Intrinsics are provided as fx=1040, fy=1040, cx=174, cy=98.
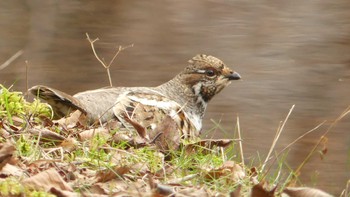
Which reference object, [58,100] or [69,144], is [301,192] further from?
[58,100]

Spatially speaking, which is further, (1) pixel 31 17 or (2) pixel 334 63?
(1) pixel 31 17

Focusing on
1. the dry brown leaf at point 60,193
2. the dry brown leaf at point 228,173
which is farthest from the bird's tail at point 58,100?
the dry brown leaf at point 60,193

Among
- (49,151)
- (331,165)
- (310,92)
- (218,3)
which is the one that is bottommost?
(331,165)

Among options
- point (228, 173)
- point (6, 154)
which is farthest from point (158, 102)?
point (6, 154)

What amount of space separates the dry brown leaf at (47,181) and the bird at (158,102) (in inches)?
56.8

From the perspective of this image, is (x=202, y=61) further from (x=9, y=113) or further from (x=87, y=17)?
(x=87, y=17)

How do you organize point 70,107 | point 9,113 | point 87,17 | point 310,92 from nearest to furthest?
point 9,113
point 70,107
point 310,92
point 87,17

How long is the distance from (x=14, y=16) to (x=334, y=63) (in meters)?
4.69

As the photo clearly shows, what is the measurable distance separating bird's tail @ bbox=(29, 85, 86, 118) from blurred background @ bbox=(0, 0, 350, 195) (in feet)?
18.6

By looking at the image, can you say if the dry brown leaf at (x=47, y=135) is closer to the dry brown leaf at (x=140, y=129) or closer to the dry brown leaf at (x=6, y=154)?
the dry brown leaf at (x=140, y=129)

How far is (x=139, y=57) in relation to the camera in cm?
1403

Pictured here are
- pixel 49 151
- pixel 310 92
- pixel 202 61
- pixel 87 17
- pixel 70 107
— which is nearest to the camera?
pixel 49 151

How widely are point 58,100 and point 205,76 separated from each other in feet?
6.04

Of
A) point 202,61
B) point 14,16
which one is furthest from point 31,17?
point 202,61
